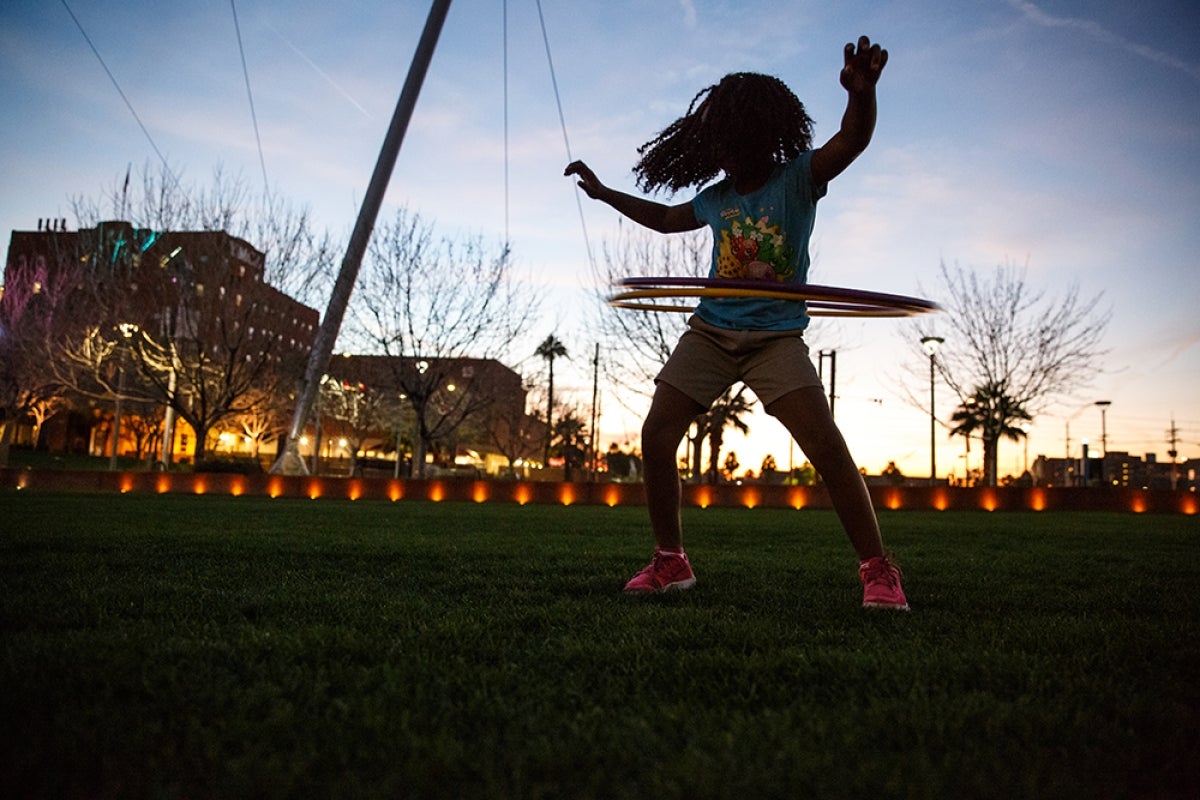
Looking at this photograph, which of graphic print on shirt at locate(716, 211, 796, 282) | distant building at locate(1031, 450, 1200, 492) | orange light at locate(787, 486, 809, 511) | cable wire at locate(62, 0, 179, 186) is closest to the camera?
graphic print on shirt at locate(716, 211, 796, 282)

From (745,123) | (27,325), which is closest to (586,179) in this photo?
(745,123)

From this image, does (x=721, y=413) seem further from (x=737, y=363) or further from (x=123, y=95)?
(x=737, y=363)

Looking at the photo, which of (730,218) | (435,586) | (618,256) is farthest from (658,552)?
(618,256)

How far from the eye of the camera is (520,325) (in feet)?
76.1

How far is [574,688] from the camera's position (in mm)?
1832

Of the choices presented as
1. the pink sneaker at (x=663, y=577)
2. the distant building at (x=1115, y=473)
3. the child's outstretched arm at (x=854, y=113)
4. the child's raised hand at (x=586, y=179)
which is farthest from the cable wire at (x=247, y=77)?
the distant building at (x=1115, y=473)

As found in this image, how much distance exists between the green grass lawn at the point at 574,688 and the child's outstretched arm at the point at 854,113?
6.09 feet

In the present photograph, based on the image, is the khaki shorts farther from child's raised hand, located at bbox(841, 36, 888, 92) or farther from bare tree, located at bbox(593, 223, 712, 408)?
bare tree, located at bbox(593, 223, 712, 408)

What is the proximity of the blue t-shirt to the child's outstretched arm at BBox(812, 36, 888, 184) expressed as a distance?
12 centimetres

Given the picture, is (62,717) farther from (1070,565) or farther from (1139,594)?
(1070,565)

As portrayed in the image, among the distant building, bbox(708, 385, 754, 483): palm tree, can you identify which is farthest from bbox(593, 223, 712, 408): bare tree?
the distant building

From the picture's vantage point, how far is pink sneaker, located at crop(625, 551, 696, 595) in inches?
139

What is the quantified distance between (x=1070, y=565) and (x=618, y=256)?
18.0 meters

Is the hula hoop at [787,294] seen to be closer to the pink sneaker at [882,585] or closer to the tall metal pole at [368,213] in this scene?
the pink sneaker at [882,585]
